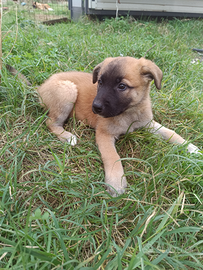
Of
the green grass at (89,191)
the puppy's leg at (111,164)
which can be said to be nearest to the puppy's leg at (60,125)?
the green grass at (89,191)

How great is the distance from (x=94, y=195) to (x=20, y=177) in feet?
2.35

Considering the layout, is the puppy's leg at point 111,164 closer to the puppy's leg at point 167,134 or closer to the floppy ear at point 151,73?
the puppy's leg at point 167,134

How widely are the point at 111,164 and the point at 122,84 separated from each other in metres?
0.91

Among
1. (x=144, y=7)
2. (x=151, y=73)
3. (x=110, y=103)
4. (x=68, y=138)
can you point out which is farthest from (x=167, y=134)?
(x=144, y=7)

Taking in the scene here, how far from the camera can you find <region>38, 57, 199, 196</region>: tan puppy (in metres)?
2.20

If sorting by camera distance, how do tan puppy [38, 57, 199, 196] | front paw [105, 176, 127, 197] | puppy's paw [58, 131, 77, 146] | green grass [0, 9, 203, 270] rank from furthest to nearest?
1. puppy's paw [58, 131, 77, 146]
2. tan puppy [38, 57, 199, 196]
3. front paw [105, 176, 127, 197]
4. green grass [0, 9, 203, 270]

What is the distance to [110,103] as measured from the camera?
2.20 meters

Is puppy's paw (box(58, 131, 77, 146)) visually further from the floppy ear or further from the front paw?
the floppy ear

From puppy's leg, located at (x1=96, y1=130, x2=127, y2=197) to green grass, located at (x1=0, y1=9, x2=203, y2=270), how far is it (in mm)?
90

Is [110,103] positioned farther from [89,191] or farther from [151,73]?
[89,191]

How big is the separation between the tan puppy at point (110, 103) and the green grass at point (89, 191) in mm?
129

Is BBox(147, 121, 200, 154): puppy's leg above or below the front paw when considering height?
above

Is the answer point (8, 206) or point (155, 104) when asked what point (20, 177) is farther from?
point (155, 104)

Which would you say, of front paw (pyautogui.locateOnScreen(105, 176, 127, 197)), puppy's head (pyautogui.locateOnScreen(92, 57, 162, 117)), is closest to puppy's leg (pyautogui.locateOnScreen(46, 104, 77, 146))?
puppy's head (pyautogui.locateOnScreen(92, 57, 162, 117))
